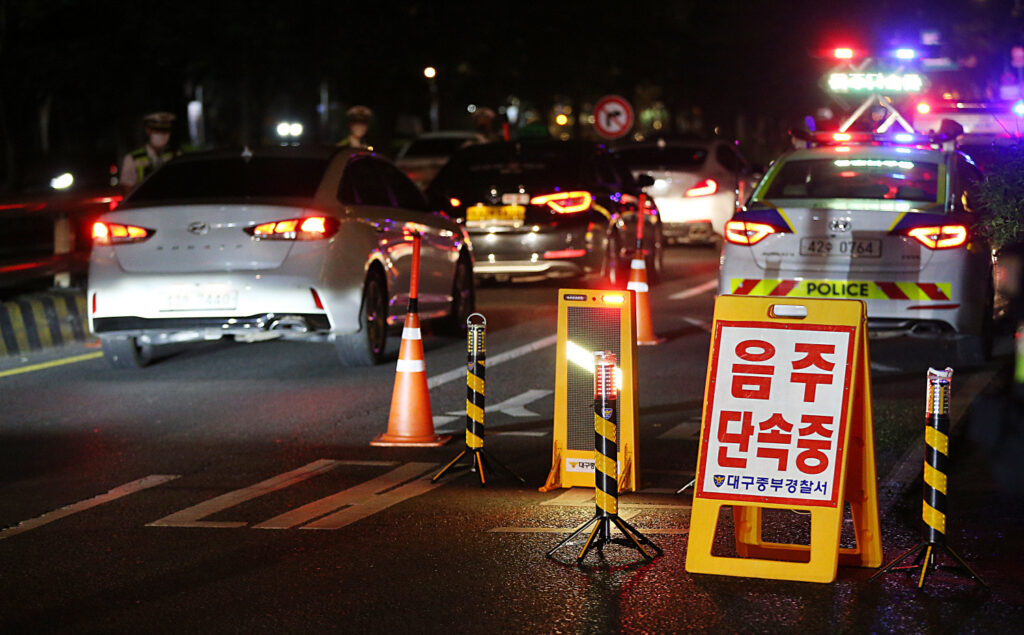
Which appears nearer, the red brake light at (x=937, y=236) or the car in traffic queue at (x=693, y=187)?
the red brake light at (x=937, y=236)

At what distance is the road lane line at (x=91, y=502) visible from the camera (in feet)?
23.4

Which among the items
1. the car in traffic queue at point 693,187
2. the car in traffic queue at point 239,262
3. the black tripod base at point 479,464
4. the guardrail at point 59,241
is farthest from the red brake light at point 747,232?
the car in traffic queue at point 693,187

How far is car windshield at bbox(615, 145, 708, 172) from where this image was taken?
74.6 feet

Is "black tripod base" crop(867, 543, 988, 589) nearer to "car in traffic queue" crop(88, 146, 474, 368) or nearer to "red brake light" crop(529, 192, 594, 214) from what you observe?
"car in traffic queue" crop(88, 146, 474, 368)

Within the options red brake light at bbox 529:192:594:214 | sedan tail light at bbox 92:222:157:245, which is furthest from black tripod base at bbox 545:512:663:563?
red brake light at bbox 529:192:594:214

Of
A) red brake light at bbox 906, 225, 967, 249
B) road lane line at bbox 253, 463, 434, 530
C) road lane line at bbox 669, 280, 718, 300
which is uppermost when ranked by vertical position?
red brake light at bbox 906, 225, 967, 249

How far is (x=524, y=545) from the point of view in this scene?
675cm

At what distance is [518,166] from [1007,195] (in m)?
7.74

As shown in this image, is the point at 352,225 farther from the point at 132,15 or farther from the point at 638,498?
the point at 132,15

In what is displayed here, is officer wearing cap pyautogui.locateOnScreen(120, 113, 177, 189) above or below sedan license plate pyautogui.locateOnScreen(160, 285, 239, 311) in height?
above

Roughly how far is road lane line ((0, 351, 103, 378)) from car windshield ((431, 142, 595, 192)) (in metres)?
5.00

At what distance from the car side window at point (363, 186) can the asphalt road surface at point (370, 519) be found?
1276mm

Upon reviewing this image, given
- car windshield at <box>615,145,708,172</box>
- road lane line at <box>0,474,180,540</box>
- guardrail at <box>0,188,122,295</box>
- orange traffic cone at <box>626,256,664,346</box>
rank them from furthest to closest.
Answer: car windshield at <box>615,145,708,172</box>
guardrail at <box>0,188,122,295</box>
orange traffic cone at <box>626,256,664,346</box>
road lane line at <box>0,474,180,540</box>

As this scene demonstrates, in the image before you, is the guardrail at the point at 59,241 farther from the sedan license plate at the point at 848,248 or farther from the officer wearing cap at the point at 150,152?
the sedan license plate at the point at 848,248
